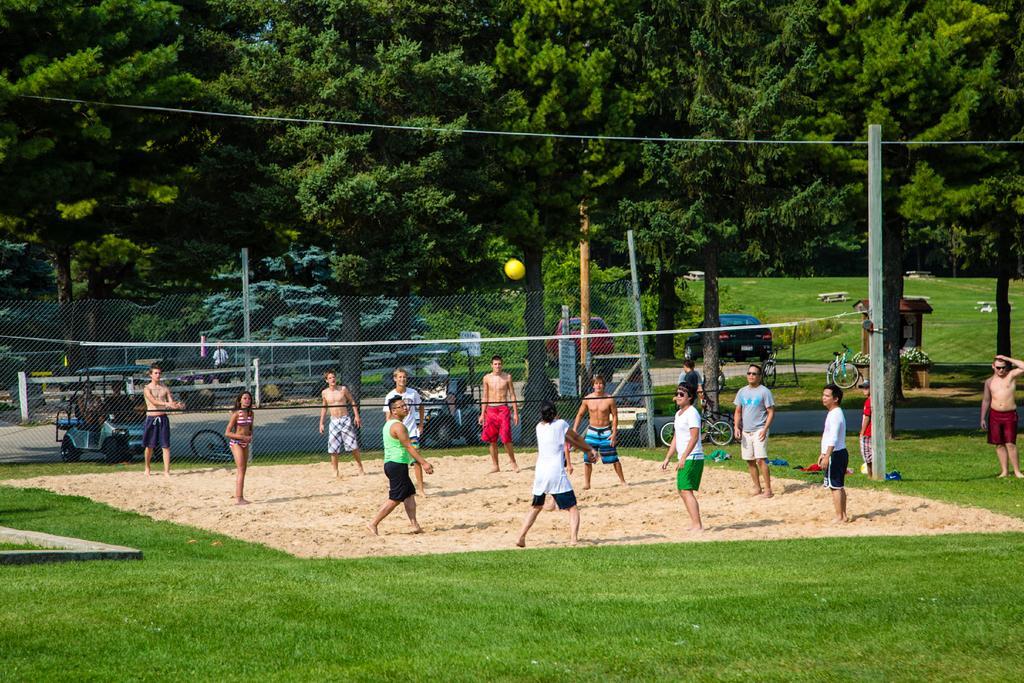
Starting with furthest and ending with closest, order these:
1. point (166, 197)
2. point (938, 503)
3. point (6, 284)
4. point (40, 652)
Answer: point (6, 284) → point (166, 197) → point (938, 503) → point (40, 652)

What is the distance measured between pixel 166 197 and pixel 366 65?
5117 mm

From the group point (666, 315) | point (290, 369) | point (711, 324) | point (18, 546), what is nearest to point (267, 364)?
point (290, 369)

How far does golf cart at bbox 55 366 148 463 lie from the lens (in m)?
22.3

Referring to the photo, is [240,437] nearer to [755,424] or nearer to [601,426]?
[601,426]

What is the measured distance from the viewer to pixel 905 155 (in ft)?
85.4

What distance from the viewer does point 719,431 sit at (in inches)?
972

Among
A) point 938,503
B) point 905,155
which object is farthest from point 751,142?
point 938,503

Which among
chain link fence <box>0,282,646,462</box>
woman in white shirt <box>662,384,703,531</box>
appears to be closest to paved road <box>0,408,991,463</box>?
chain link fence <box>0,282,646,462</box>

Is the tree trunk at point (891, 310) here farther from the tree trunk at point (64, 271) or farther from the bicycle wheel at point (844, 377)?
the tree trunk at point (64, 271)

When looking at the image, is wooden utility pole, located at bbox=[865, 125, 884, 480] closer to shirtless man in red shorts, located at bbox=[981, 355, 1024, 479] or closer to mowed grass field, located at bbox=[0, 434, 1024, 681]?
shirtless man in red shorts, located at bbox=[981, 355, 1024, 479]

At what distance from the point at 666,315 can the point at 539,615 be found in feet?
124

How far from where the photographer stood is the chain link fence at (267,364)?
74.6 feet

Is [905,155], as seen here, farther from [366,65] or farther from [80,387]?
[80,387]

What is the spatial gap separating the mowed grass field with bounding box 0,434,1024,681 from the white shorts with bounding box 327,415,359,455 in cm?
671
